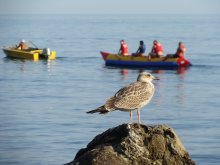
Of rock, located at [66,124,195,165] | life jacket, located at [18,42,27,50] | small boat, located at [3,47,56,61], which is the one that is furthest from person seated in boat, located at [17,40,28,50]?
rock, located at [66,124,195,165]

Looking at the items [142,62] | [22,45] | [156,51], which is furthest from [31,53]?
[156,51]

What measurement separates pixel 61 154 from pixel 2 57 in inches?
1534

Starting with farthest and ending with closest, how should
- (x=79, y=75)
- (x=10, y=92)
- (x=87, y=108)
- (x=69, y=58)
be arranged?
(x=69, y=58), (x=79, y=75), (x=10, y=92), (x=87, y=108)

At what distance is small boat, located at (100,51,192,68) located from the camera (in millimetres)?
43750

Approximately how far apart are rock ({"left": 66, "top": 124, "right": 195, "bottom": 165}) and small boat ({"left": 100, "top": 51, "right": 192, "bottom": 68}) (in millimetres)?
32822

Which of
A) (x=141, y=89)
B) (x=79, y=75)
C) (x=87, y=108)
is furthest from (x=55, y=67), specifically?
(x=141, y=89)

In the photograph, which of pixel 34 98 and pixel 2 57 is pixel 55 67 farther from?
pixel 34 98

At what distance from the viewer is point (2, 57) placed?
57.5m

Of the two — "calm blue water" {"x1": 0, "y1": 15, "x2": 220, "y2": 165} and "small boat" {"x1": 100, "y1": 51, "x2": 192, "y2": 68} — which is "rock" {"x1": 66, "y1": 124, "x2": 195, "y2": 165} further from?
"small boat" {"x1": 100, "y1": 51, "x2": 192, "y2": 68}

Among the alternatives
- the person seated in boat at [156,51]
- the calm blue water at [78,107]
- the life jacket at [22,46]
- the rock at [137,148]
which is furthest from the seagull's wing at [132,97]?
the life jacket at [22,46]

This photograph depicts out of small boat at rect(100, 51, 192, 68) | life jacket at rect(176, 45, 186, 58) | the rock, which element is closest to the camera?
the rock

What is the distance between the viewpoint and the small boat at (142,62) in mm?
43750

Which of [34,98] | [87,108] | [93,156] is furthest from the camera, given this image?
[34,98]

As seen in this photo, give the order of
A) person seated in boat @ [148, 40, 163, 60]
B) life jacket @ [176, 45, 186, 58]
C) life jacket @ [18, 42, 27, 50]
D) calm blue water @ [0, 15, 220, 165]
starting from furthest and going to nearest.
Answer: life jacket @ [18, 42, 27, 50], person seated in boat @ [148, 40, 163, 60], life jacket @ [176, 45, 186, 58], calm blue water @ [0, 15, 220, 165]
